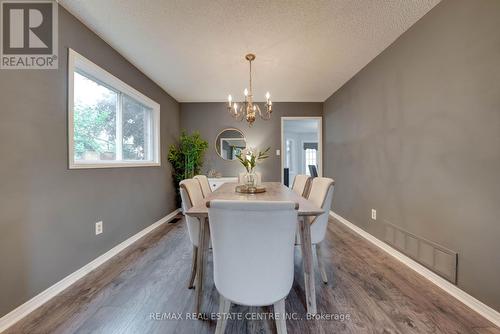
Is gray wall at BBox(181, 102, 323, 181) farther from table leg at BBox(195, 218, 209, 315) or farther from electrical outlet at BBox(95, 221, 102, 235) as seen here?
table leg at BBox(195, 218, 209, 315)

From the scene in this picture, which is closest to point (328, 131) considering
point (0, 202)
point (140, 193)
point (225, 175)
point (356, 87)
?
point (356, 87)

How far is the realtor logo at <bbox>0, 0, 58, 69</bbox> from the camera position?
1445 mm

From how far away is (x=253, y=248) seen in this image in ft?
3.24

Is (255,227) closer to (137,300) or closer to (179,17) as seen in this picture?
(137,300)

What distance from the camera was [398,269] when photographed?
6.52 feet

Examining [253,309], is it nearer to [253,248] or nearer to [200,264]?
[200,264]

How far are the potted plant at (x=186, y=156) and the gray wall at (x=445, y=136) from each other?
297cm

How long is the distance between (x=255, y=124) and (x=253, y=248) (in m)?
3.86

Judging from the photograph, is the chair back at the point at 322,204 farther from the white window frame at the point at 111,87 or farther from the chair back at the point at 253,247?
the white window frame at the point at 111,87

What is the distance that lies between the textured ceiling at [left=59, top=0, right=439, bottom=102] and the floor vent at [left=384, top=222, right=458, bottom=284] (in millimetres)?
2083

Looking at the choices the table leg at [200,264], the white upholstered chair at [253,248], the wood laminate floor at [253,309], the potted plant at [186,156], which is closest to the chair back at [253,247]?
the white upholstered chair at [253,248]

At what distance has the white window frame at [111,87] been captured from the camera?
1.81 meters

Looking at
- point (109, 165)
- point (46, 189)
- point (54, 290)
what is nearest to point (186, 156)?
point (109, 165)

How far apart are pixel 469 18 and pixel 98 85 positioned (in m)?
3.38
